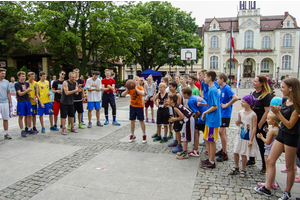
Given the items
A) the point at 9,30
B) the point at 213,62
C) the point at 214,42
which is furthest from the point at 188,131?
the point at 214,42

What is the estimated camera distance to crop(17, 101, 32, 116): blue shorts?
7.04 metres

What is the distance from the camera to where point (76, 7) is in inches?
808

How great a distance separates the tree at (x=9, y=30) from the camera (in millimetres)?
23689

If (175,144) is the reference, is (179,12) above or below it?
above

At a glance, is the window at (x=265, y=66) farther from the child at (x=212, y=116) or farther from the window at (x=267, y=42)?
the child at (x=212, y=116)

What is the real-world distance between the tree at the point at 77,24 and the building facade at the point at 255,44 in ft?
115

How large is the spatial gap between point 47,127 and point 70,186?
5259 millimetres

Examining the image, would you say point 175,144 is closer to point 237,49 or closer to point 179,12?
point 179,12

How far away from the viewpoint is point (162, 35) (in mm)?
33312

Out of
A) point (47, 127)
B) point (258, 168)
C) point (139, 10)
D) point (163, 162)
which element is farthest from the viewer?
point (139, 10)

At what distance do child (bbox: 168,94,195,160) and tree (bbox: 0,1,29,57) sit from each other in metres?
23.7

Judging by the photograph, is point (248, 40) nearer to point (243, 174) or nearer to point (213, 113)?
point (213, 113)

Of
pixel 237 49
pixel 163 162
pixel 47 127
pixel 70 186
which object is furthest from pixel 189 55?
pixel 237 49

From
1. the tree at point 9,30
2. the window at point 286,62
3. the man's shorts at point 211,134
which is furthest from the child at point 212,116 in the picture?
the window at point 286,62
